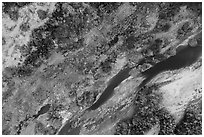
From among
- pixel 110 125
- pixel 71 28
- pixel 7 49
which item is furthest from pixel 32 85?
pixel 110 125

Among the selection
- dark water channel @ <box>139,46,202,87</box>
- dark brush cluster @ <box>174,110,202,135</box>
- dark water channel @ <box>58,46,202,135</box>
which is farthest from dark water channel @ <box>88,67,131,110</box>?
dark brush cluster @ <box>174,110,202,135</box>

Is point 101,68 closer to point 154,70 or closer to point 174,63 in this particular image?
point 154,70

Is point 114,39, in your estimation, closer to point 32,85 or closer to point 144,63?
point 144,63

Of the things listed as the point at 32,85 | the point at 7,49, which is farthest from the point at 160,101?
the point at 7,49

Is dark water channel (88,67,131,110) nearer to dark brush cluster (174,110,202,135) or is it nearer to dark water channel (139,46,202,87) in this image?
dark water channel (139,46,202,87)

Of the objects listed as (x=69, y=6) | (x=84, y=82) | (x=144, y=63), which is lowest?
(x=144, y=63)

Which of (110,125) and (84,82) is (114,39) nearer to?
(84,82)

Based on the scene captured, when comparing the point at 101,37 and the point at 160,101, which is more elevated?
the point at 101,37

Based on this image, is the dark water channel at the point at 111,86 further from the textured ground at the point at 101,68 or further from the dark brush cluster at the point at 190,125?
the dark brush cluster at the point at 190,125
